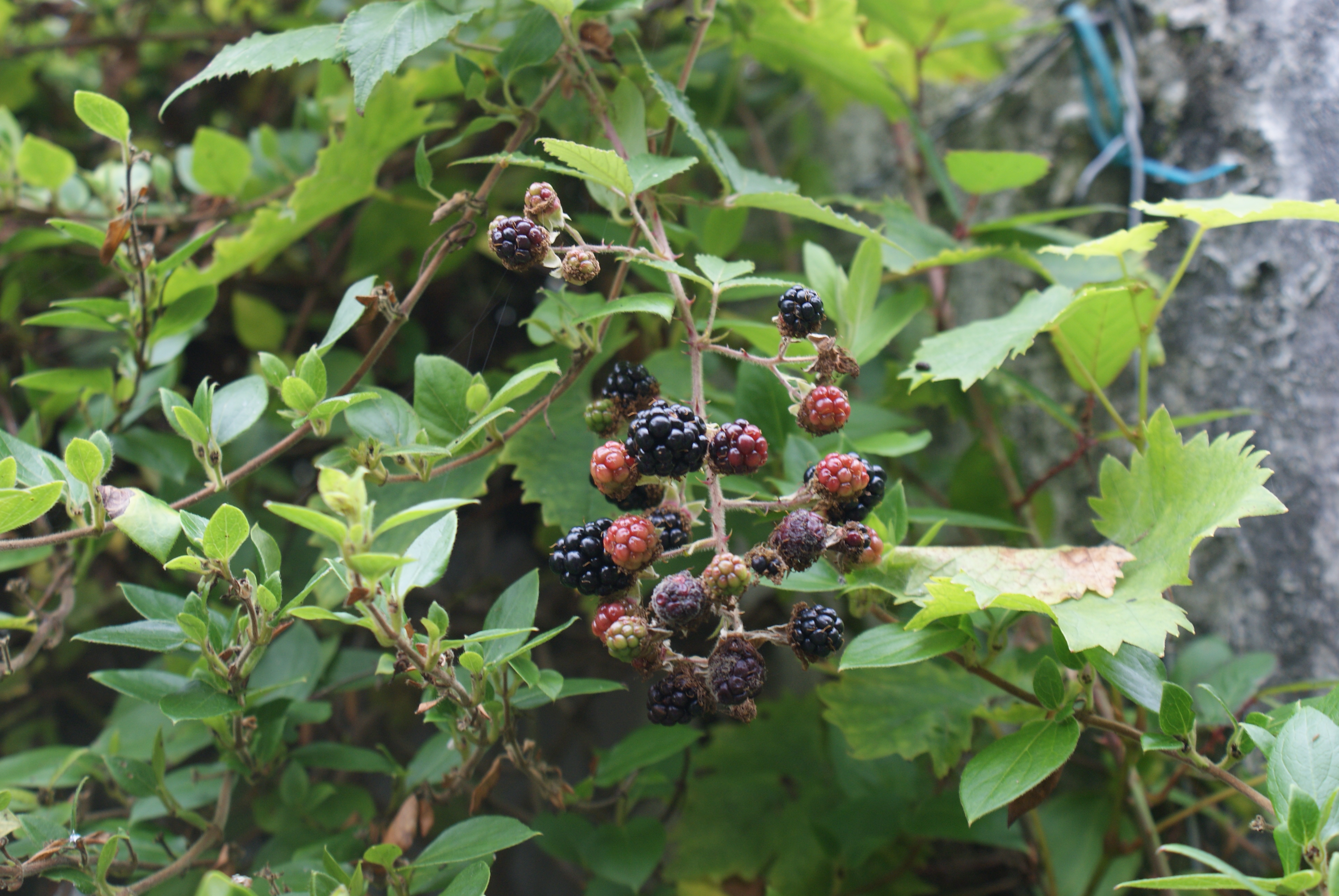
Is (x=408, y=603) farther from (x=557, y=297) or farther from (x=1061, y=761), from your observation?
(x=1061, y=761)

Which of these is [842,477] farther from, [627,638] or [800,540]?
[627,638]

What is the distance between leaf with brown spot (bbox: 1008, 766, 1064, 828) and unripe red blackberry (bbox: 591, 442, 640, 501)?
0.41 meters

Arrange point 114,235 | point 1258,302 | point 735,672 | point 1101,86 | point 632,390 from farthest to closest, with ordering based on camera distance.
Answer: point 1101,86
point 1258,302
point 114,235
point 632,390
point 735,672

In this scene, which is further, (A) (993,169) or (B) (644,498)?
(A) (993,169)

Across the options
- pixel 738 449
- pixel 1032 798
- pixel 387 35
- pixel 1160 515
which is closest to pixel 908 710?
pixel 1032 798

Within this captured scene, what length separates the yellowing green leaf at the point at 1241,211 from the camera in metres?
0.65

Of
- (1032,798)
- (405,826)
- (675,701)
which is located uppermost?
(675,701)

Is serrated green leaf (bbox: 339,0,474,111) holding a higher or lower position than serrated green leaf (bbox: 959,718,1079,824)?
higher

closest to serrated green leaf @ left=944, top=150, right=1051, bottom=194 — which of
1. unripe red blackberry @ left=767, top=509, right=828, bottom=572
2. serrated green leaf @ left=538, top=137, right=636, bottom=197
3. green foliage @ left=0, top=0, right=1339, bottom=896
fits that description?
green foliage @ left=0, top=0, right=1339, bottom=896

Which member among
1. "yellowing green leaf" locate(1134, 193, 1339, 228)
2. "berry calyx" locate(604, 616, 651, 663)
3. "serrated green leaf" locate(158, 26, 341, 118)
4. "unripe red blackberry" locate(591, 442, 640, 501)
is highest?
"serrated green leaf" locate(158, 26, 341, 118)

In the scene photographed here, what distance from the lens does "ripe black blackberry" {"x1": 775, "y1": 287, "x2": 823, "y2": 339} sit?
594 mm

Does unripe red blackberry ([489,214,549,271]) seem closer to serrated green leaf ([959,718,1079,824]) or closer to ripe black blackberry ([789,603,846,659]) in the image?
ripe black blackberry ([789,603,846,659])

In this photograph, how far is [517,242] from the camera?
0.57m

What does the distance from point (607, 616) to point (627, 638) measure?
39 mm
